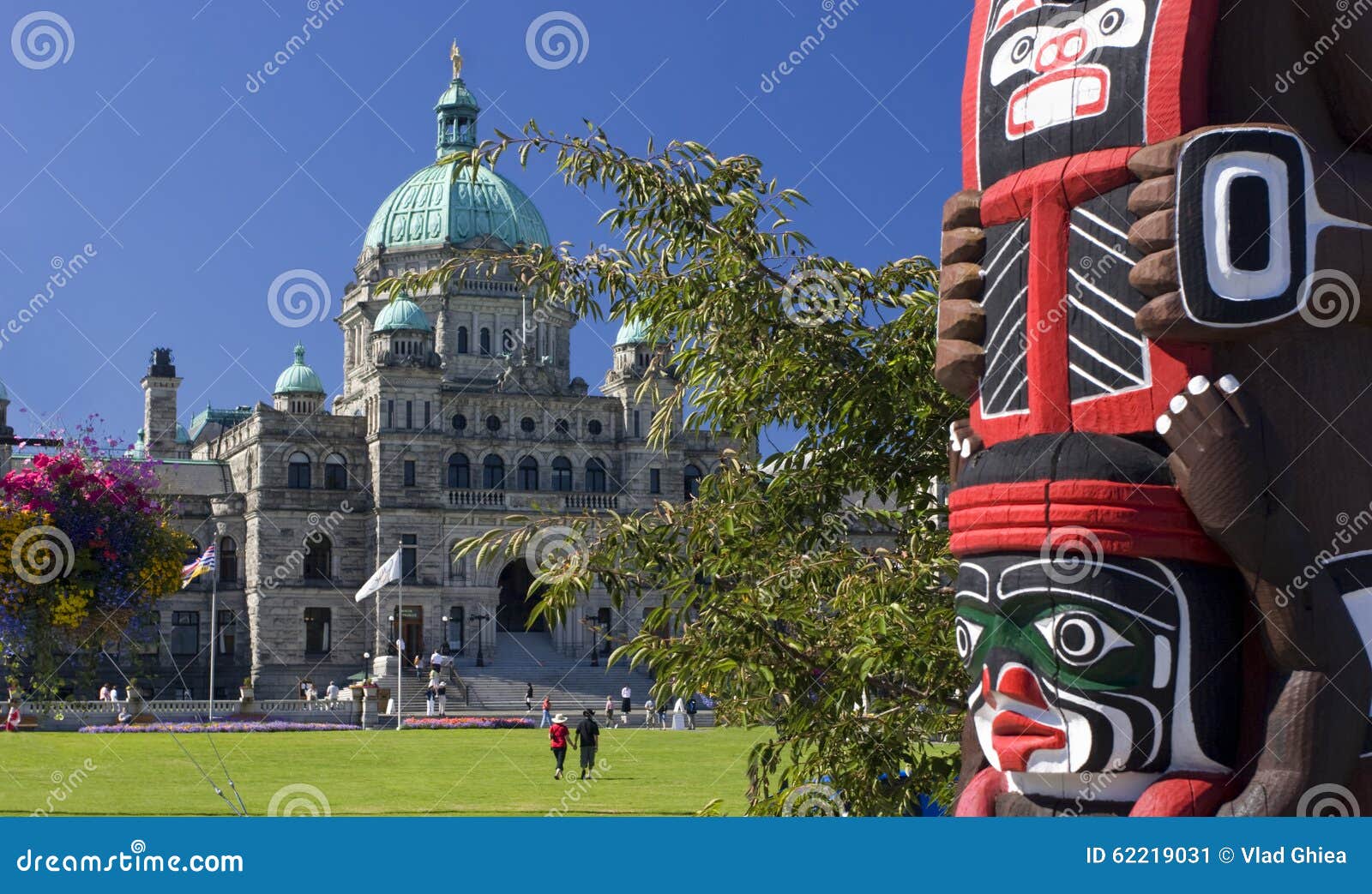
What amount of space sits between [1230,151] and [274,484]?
2396 inches

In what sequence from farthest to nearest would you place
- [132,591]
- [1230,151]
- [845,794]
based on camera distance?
[132,591]
[845,794]
[1230,151]

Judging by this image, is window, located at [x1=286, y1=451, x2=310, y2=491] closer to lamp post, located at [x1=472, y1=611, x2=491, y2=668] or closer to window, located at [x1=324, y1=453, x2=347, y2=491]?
window, located at [x1=324, y1=453, x2=347, y2=491]

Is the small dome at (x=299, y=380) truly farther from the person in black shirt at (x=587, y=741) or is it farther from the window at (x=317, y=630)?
the person in black shirt at (x=587, y=741)

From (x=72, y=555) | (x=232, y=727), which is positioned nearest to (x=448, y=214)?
(x=232, y=727)

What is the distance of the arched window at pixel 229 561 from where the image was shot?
2618 inches

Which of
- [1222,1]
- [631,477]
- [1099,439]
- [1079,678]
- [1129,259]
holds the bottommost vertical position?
[1079,678]

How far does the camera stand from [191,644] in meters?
64.4

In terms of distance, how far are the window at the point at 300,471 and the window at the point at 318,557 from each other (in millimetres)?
2106

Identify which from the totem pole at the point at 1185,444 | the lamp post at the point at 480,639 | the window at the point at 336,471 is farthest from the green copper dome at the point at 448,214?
the totem pole at the point at 1185,444

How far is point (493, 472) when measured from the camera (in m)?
67.5

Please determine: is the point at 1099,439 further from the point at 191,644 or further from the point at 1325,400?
the point at 191,644

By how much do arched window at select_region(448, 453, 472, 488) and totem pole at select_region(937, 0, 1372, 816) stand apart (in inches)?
2381

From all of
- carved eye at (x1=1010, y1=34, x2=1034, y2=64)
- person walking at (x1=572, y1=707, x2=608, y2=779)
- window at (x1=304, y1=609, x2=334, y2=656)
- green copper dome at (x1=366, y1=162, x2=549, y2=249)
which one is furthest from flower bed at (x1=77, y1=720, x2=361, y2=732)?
carved eye at (x1=1010, y1=34, x2=1034, y2=64)
